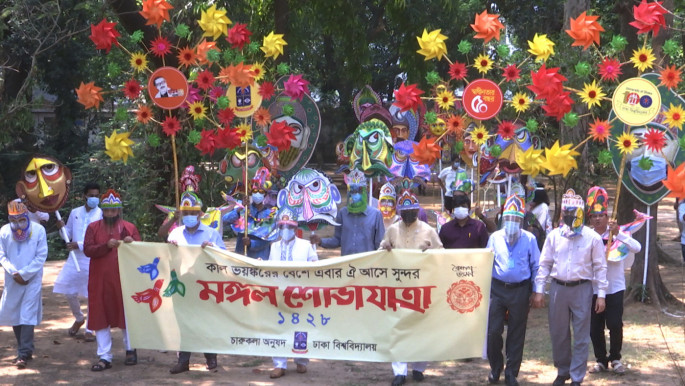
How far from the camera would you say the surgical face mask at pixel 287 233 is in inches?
337

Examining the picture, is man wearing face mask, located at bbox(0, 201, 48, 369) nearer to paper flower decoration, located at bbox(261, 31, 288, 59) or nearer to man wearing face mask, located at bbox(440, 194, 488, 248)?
paper flower decoration, located at bbox(261, 31, 288, 59)

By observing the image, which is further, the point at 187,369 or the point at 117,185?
the point at 117,185

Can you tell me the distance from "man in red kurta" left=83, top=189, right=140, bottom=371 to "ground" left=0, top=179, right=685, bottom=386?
0.33 meters

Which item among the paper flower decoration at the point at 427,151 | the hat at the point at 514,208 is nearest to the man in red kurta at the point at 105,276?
the paper flower decoration at the point at 427,151

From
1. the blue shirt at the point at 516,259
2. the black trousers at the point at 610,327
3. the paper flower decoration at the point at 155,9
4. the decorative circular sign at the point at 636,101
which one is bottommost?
the black trousers at the point at 610,327

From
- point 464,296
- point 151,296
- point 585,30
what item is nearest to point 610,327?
point 464,296

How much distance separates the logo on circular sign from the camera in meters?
9.12

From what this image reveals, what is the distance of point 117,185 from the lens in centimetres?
1747

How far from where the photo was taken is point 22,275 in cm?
893

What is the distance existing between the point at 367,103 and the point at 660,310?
729 cm

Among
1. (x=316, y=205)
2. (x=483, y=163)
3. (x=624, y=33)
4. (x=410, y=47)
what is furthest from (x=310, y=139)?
(x=410, y=47)

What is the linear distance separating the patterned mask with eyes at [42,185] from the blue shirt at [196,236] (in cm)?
142

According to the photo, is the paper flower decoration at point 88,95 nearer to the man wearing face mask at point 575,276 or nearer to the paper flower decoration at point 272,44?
the paper flower decoration at point 272,44

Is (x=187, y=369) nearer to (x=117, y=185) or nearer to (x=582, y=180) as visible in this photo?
(x=582, y=180)
